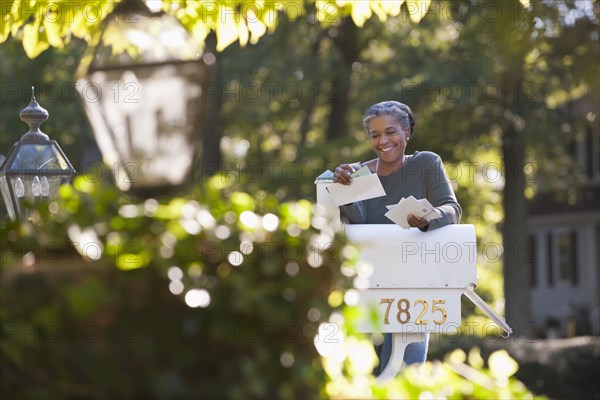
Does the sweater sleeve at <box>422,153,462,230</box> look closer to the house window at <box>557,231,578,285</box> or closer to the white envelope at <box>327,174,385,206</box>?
the white envelope at <box>327,174,385,206</box>

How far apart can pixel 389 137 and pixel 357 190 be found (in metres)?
0.52

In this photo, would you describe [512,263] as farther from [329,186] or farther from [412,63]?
[329,186]

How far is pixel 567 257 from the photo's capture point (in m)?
39.4

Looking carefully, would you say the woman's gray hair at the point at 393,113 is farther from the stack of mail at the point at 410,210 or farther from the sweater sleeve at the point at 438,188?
the stack of mail at the point at 410,210

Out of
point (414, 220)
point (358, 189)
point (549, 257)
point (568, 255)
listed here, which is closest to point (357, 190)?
point (358, 189)

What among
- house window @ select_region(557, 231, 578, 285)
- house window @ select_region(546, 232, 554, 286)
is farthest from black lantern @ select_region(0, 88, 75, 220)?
house window @ select_region(546, 232, 554, 286)

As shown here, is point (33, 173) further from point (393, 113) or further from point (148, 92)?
point (148, 92)

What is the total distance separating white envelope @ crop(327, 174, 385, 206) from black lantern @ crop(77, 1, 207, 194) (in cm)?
232

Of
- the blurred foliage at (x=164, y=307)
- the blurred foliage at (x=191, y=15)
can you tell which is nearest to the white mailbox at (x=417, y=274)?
the blurred foliage at (x=191, y=15)

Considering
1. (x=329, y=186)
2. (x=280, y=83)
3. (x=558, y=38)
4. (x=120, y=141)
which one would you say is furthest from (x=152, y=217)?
(x=280, y=83)

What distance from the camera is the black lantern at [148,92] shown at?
3.63m

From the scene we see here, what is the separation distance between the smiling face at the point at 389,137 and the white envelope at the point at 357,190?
1.55 ft

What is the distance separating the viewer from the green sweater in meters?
6.34

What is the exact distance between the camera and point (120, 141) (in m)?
3.72
